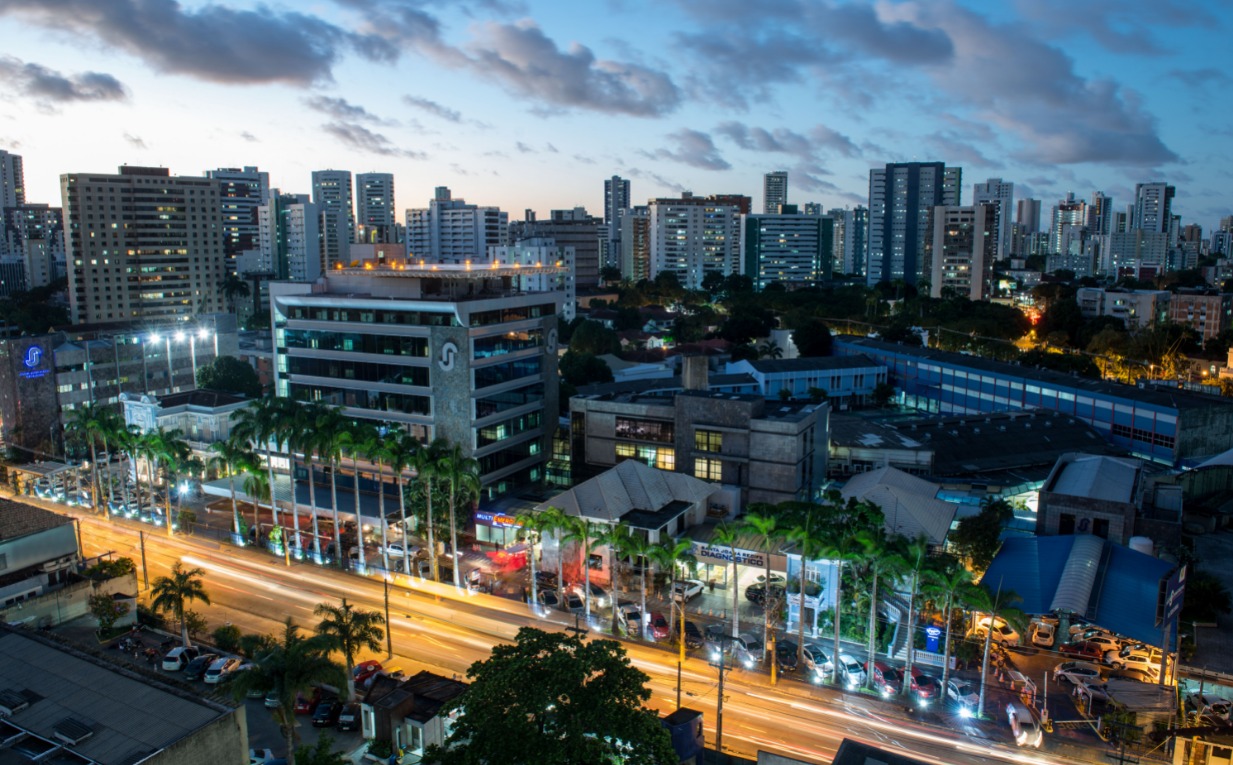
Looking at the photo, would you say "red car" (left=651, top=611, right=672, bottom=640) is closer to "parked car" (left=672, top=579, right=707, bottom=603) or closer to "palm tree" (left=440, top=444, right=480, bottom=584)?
"parked car" (left=672, top=579, right=707, bottom=603)

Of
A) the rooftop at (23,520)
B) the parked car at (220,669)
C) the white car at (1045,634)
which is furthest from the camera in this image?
the rooftop at (23,520)

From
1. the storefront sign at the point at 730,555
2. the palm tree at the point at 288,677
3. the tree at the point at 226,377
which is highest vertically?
the tree at the point at 226,377

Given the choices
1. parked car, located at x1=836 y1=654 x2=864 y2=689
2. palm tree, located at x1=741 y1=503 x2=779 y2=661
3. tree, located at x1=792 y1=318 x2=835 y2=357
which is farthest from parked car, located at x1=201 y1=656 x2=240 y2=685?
tree, located at x1=792 y1=318 x2=835 y2=357

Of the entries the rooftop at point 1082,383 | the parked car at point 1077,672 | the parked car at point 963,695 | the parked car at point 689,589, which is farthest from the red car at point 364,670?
the rooftop at point 1082,383

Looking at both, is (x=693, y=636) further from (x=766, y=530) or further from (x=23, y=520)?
(x=23, y=520)

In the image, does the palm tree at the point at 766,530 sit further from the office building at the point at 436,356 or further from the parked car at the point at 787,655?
the office building at the point at 436,356

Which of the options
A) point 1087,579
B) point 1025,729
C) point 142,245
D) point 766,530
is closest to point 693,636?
point 766,530
